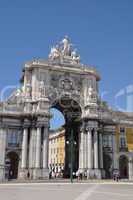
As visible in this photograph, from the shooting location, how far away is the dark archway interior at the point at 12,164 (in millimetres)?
59094

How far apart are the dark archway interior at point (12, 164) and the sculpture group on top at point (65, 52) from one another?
2107 centimetres

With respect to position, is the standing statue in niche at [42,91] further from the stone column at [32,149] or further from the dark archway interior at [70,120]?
the stone column at [32,149]

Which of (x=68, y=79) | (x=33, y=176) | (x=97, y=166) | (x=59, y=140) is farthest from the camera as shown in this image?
(x=59, y=140)

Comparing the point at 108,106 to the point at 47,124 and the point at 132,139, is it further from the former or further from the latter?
the point at 47,124

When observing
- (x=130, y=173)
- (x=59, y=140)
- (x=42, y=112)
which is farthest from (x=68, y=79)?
(x=59, y=140)

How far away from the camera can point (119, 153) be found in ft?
214

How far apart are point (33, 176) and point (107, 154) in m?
17.5

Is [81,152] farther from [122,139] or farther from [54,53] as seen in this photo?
[54,53]

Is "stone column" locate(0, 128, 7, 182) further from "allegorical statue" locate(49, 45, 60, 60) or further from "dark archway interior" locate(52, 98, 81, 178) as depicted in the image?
"allegorical statue" locate(49, 45, 60, 60)

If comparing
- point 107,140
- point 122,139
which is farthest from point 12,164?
point 122,139

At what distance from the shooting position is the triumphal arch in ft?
186

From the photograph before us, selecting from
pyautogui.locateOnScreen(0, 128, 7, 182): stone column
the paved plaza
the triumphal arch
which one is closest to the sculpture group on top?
the triumphal arch

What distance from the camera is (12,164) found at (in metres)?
61.1

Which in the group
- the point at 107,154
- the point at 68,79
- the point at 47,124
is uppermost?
the point at 68,79
